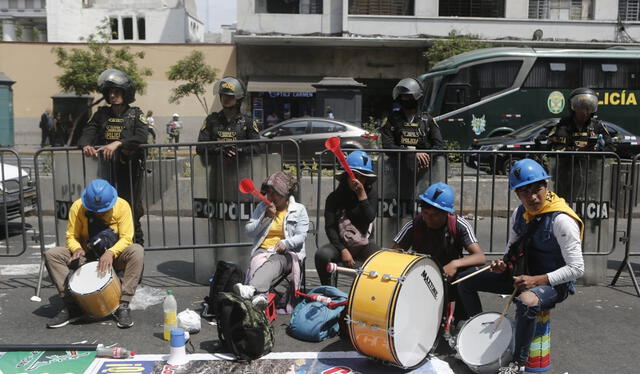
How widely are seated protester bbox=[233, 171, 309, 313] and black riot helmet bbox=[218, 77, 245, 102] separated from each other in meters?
1.21

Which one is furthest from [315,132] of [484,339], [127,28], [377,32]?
[127,28]

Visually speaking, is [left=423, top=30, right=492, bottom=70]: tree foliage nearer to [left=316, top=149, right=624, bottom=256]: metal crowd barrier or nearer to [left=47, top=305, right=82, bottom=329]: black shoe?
[left=316, top=149, right=624, bottom=256]: metal crowd barrier

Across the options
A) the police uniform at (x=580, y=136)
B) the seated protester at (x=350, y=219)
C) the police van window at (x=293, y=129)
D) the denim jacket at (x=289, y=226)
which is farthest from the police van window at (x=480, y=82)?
the denim jacket at (x=289, y=226)

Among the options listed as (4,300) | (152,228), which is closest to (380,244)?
(4,300)

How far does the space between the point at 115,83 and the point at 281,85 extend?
25.2 meters

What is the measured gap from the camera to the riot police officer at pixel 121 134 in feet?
20.1

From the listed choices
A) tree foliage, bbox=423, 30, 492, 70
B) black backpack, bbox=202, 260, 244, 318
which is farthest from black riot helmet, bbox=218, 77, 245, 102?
tree foliage, bbox=423, 30, 492, 70

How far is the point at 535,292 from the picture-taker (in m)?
3.94

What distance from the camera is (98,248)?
16.5 feet

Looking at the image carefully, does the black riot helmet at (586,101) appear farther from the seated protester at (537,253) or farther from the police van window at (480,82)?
the police van window at (480,82)

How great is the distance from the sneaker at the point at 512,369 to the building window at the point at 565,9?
3044 cm

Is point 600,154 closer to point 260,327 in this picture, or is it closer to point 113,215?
point 260,327

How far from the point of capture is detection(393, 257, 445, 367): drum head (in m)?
3.77

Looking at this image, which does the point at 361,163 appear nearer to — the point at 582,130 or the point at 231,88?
the point at 231,88
